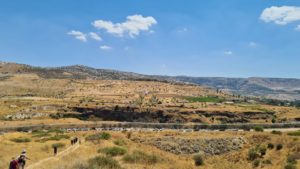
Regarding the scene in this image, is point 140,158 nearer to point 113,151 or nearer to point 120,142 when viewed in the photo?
point 113,151

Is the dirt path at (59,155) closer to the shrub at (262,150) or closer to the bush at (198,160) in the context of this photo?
the bush at (198,160)

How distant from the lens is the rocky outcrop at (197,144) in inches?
1834

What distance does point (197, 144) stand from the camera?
47.7 meters

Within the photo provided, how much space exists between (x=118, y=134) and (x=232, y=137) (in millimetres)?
14073

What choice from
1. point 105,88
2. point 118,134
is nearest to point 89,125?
point 118,134

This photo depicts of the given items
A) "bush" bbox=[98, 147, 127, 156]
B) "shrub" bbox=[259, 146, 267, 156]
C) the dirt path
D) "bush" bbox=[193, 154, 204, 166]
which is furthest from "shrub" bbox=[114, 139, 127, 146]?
"shrub" bbox=[259, 146, 267, 156]

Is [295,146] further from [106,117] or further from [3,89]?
[3,89]

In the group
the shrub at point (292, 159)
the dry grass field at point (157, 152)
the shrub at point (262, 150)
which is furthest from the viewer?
the shrub at point (262, 150)

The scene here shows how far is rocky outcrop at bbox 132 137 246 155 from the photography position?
153 feet

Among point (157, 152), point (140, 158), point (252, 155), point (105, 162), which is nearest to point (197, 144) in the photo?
point (157, 152)

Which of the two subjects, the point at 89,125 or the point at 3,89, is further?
the point at 3,89

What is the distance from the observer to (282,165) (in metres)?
38.1

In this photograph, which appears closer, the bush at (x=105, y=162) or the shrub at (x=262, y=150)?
the bush at (x=105, y=162)

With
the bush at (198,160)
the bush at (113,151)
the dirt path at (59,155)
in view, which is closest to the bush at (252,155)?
the bush at (198,160)
